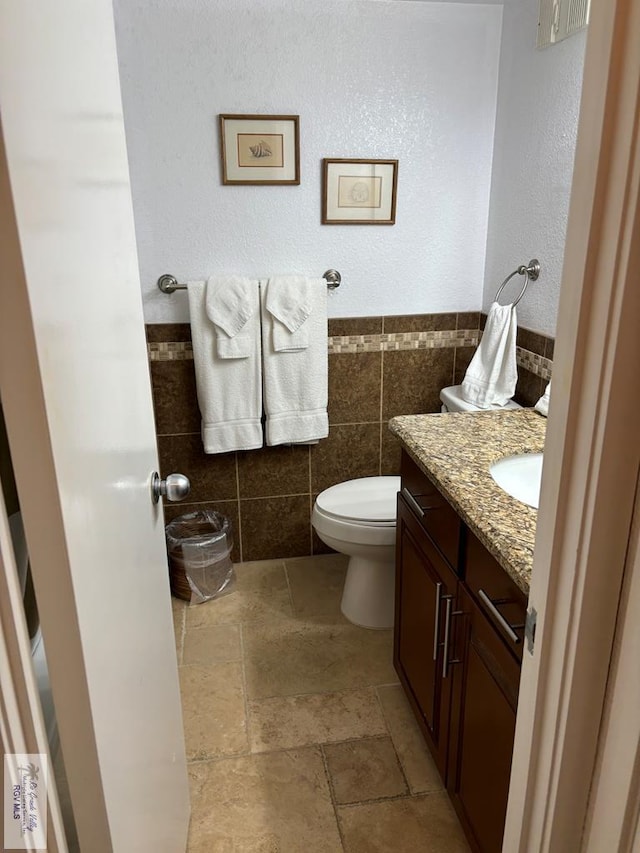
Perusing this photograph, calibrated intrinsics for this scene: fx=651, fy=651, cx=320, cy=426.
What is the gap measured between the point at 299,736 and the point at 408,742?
0.32 m

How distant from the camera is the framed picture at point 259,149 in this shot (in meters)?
2.33

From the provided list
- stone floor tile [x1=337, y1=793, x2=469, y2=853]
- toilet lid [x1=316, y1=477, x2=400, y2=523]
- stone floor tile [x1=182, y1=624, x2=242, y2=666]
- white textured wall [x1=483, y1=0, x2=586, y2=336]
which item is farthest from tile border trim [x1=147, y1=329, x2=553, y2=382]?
stone floor tile [x1=337, y1=793, x2=469, y2=853]

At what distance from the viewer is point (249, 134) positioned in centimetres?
234

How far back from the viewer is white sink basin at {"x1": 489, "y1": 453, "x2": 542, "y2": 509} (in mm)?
1580

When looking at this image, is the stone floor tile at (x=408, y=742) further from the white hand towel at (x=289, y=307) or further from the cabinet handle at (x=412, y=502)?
the white hand towel at (x=289, y=307)

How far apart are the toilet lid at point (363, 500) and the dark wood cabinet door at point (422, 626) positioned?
29 cm

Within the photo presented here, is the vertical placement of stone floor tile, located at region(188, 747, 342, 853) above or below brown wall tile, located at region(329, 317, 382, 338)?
below

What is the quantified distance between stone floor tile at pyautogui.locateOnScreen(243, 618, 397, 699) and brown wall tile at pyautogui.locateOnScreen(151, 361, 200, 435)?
0.83 m

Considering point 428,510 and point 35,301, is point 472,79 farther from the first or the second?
point 35,301

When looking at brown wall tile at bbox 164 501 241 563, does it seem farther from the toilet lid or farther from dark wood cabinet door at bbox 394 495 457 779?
dark wood cabinet door at bbox 394 495 457 779

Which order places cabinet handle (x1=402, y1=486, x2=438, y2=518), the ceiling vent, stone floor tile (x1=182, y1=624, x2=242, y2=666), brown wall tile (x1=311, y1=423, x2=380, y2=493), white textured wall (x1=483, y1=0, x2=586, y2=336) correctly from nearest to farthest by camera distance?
cabinet handle (x1=402, y1=486, x2=438, y2=518) → the ceiling vent → white textured wall (x1=483, y1=0, x2=586, y2=336) → stone floor tile (x1=182, y1=624, x2=242, y2=666) → brown wall tile (x1=311, y1=423, x2=380, y2=493)

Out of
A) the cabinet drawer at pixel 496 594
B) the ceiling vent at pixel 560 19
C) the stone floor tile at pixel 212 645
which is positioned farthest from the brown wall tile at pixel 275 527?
the ceiling vent at pixel 560 19

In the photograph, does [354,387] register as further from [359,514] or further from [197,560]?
[197,560]

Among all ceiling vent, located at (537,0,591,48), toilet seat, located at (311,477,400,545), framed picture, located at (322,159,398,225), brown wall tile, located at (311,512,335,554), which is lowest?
brown wall tile, located at (311,512,335,554)
